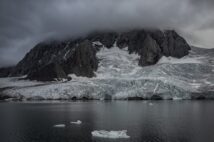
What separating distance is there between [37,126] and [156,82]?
275ft

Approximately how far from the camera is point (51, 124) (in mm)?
63625

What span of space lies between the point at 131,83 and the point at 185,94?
2219 cm

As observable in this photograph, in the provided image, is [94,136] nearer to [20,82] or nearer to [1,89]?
[1,89]

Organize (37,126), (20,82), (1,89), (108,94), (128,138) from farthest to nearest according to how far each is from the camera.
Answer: (20,82), (1,89), (108,94), (37,126), (128,138)

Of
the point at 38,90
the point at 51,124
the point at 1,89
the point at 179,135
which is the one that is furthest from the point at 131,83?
the point at 179,135

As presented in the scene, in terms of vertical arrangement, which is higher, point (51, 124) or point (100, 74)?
point (100, 74)

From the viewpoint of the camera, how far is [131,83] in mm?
144750

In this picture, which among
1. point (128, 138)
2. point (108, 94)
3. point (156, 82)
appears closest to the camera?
point (128, 138)

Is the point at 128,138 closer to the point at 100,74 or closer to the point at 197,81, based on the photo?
the point at 197,81

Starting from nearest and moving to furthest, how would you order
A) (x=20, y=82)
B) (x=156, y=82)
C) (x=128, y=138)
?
(x=128, y=138)
(x=156, y=82)
(x=20, y=82)

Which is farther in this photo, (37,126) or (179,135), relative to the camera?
(37,126)

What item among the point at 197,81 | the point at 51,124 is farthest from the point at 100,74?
the point at 51,124

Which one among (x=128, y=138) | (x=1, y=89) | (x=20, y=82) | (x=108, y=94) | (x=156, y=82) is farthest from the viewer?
(x=20, y=82)

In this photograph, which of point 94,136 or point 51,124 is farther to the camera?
point 51,124
